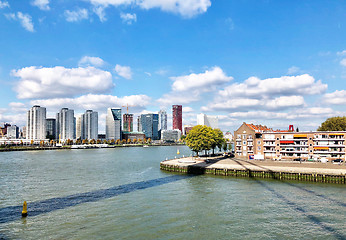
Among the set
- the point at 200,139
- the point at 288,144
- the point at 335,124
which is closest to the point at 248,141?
the point at 288,144

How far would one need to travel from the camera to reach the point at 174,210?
37.4 metres

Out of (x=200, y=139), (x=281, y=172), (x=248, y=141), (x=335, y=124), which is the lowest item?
(x=281, y=172)

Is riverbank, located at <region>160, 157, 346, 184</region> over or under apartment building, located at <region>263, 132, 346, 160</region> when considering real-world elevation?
under

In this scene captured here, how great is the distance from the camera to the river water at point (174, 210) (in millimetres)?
29250

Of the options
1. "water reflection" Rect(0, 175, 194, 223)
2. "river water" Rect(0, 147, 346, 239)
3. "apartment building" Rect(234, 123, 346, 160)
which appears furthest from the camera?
"apartment building" Rect(234, 123, 346, 160)

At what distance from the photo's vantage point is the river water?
29.2 metres

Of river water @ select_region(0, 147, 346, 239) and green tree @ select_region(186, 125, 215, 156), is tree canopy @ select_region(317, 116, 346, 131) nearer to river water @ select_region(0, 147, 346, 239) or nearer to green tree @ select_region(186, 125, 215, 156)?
green tree @ select_region(186, 125, 215, 156)

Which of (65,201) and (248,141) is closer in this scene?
(65,201)

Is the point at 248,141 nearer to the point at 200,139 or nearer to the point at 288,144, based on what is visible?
the point at 288,144

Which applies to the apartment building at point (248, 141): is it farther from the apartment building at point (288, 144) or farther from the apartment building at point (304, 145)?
the apartment building at point (304, 145)

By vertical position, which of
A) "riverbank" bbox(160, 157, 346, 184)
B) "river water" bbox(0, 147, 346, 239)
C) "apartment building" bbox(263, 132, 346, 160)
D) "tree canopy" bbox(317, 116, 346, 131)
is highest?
"tree canopy" bbox(317, 116, 346, 131)

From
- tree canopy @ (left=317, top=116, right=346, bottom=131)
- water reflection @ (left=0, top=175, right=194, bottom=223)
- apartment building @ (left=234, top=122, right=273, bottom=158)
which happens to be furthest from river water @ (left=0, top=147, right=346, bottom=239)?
tree canopy @ (left=317, top=116, right=346, bottom=131)

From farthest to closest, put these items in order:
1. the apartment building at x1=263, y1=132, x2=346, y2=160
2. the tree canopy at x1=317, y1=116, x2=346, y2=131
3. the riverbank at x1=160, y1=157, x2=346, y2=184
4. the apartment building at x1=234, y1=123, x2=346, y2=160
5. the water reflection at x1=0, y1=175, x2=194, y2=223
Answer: the tree canopy at x1=317, y1=116, x2=346, y2=131, the apartment building at x1=234, y1=123, x2=346, y2=160, the apartment building at x1=263, y1=132, x2=346, y2=160, the riverbank at x1=160, y1=157, x2=346, y2=184, the water reflection at x1=0, y1=175, x2=194, y2=223

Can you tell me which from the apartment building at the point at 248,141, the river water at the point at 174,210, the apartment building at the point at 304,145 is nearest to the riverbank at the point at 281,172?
the river water at the point at 174,210
